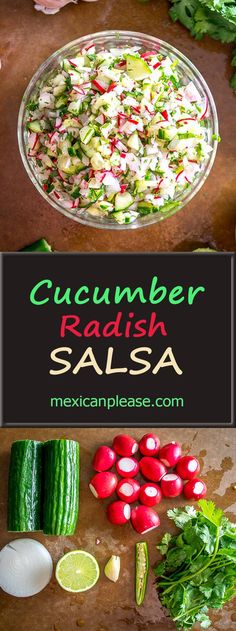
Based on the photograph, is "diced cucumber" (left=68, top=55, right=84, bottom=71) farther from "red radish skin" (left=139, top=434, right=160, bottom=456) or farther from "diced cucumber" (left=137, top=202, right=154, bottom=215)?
"red radish skin" (left=139, top=434, right=160, bottom=456)

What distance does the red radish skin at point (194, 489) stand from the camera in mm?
3877

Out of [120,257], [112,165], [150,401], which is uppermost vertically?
[112,165]

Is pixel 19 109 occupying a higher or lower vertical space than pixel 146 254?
higher

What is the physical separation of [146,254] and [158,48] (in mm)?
930

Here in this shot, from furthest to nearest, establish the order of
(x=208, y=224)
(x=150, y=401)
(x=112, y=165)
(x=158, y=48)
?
(x=208, y=224), (x=158, y=48), (x=150, y=401), (x=112, y=165)

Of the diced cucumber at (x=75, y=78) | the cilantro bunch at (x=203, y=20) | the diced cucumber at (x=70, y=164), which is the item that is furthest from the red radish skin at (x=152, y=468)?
the cilantro bunch at (x=203, y=20)

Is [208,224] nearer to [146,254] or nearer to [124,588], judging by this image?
[146,254]

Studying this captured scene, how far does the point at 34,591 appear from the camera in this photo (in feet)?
12.7

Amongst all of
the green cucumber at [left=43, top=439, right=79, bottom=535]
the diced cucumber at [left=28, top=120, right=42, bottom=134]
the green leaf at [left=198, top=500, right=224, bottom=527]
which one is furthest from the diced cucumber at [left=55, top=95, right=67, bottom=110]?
the green leaf at [left=198, top=500, right=224, bottom=527]

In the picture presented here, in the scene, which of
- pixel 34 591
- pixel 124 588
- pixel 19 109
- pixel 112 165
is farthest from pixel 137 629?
pixel 19 109

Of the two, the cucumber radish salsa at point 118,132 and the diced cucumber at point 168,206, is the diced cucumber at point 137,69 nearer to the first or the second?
the cucumber radish salsa at point 118,132

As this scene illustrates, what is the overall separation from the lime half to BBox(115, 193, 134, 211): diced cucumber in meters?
1.62

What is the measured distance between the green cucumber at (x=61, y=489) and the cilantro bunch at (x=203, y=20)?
1.96 m

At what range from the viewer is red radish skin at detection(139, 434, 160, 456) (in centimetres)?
389
